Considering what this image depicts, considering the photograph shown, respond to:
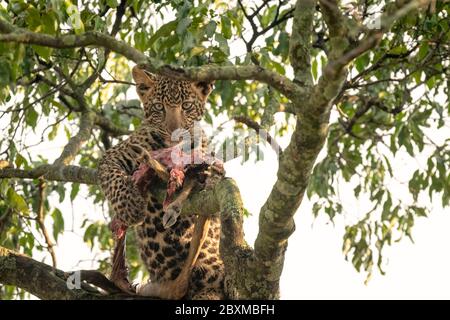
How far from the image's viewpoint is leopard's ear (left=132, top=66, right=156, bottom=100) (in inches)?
269

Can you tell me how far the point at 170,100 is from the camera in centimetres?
663

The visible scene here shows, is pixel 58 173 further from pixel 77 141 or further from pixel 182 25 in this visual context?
pixel 182 25

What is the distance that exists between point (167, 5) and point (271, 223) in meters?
2.93

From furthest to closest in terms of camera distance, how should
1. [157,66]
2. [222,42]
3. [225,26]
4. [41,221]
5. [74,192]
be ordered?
[74,192], [41,221], [225,26], [222,42], [157,66]

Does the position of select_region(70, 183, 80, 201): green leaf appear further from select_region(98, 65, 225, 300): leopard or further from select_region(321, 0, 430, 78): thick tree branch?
select_region(321, 0, 430, 78): thick tree branch

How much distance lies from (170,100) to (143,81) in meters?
0.37

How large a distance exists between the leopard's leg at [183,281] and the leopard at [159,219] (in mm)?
95

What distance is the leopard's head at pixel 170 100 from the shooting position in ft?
21.6

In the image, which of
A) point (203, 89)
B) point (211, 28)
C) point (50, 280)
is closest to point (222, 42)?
→ point (211, 28)

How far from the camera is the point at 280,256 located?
14.3 ft

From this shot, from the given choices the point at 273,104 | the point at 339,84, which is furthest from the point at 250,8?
→ the point at 339,84

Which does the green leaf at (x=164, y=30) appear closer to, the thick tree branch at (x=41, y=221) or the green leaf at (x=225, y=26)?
the green leaf at (x=225, y=26)

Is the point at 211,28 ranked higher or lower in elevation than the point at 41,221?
higher

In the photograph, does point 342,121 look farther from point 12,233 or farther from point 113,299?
point 113,299
